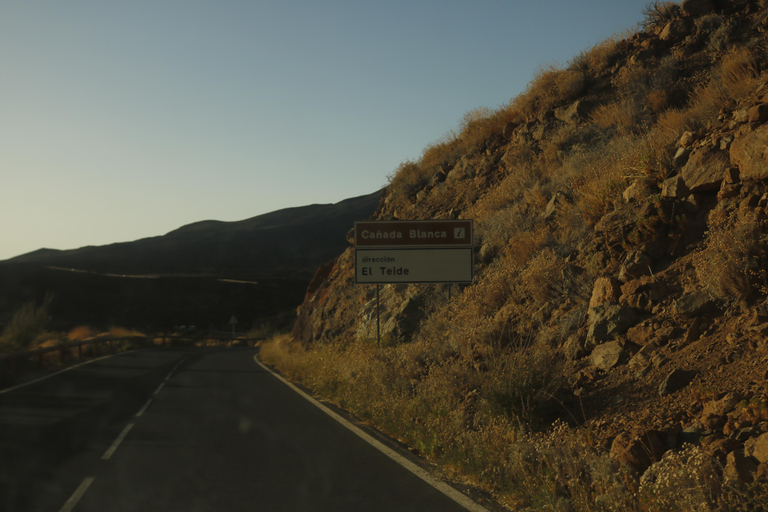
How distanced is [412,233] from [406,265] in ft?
2.61

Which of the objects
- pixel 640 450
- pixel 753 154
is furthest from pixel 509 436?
pixel 753 154

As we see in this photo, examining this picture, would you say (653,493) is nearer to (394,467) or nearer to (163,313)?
(394,467)

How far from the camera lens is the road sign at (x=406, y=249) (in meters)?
13.4

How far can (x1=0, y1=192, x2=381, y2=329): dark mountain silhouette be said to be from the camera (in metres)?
71.4

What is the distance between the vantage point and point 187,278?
90375 mm

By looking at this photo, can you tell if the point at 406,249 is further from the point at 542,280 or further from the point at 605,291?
the point at 605,291

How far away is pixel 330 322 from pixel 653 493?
1780 cm

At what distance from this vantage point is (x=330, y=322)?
851 inches

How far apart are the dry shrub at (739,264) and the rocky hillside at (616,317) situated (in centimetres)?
2

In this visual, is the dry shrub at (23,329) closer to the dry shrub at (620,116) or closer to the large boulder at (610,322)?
the dry shrub at (620,116)

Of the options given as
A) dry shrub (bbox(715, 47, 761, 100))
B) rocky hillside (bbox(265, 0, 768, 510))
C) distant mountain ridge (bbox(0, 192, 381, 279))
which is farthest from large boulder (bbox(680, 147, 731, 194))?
distant mountain ridge (bbox(0, 192, 381, 279))

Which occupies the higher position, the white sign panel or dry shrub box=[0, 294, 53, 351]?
the white sign panel

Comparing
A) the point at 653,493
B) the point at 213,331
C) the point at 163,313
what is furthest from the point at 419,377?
the point at 163,313

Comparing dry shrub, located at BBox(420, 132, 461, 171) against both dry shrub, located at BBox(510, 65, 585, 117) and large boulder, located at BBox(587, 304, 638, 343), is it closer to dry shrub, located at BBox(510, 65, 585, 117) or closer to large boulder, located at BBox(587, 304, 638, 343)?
dry shrub, located at BBox(510, 65, 585, 117)
